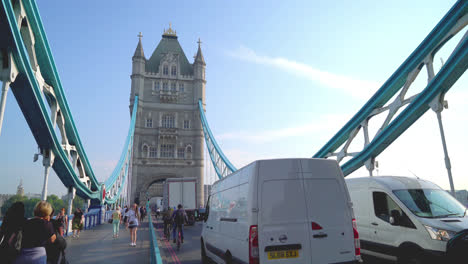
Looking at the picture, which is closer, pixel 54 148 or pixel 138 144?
pixel 54 148

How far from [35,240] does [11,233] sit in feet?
0.95

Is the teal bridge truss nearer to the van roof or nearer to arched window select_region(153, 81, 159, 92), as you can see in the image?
the van roof

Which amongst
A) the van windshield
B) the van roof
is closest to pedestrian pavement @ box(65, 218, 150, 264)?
the van roof

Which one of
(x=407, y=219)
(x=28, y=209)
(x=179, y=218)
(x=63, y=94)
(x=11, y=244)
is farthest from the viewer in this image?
(x=28, y=209)

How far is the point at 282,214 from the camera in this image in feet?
17.0

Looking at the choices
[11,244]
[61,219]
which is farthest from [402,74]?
[11,244]

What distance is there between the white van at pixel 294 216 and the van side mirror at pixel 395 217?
1685 mm

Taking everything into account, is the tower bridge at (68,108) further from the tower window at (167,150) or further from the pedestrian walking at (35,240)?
the tower window at (167,150)

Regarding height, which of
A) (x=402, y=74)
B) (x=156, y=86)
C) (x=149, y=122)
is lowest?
(x=402, y=74)

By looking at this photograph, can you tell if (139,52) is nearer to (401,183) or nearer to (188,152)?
(188,152)

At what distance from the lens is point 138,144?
4753cm

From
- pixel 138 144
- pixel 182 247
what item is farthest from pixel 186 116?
pixel 182 247

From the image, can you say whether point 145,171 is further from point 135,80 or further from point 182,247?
point 182,247

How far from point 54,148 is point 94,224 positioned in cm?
1091
